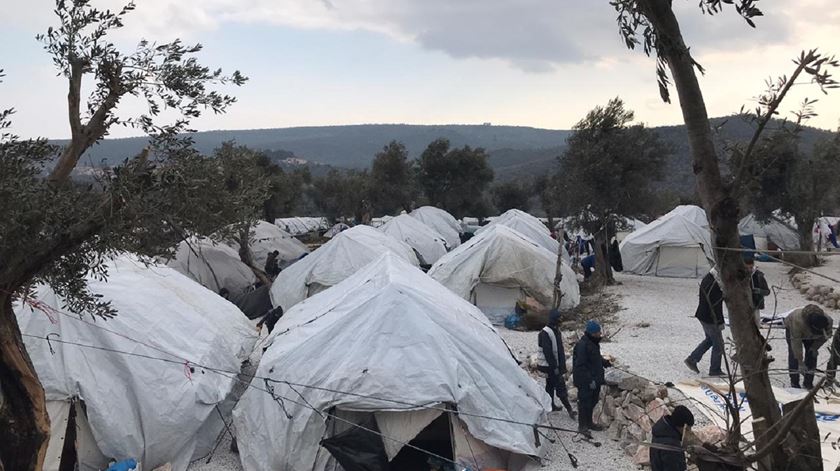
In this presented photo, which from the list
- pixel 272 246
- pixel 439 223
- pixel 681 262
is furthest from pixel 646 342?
pixel 439 223

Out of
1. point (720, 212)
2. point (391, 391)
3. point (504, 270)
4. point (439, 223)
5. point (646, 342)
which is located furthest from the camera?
point (439, 223)

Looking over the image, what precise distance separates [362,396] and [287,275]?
36.9 ft

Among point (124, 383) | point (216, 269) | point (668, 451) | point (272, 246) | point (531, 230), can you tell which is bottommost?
point (272, 246)

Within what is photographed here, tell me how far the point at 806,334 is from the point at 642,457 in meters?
3.41

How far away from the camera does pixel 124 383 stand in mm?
8359

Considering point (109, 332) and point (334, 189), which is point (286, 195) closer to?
point (334, 189)

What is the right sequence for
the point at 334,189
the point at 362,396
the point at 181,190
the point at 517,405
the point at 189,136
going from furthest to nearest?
the point at 334,189 < the point at 517,405 < the point at 362,396 < the point at 189,136 < the point at 181,190

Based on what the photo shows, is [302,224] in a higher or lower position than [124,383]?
lower

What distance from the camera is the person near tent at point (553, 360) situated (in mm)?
9273

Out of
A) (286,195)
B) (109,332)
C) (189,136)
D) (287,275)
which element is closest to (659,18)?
(189,136)

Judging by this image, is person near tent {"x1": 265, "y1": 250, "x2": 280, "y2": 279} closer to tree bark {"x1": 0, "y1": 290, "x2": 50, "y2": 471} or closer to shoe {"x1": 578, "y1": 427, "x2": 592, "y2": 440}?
shoe {"x1": 578, "y1": 427, "x2": 592, "y2": 440}

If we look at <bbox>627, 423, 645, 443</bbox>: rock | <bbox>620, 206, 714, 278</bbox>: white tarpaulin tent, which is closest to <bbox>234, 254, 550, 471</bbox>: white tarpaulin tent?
<bbox>627, 423, 645, 443</bbox>: rock

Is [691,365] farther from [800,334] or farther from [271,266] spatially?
[271,266]

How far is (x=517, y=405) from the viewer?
8.19 metres
